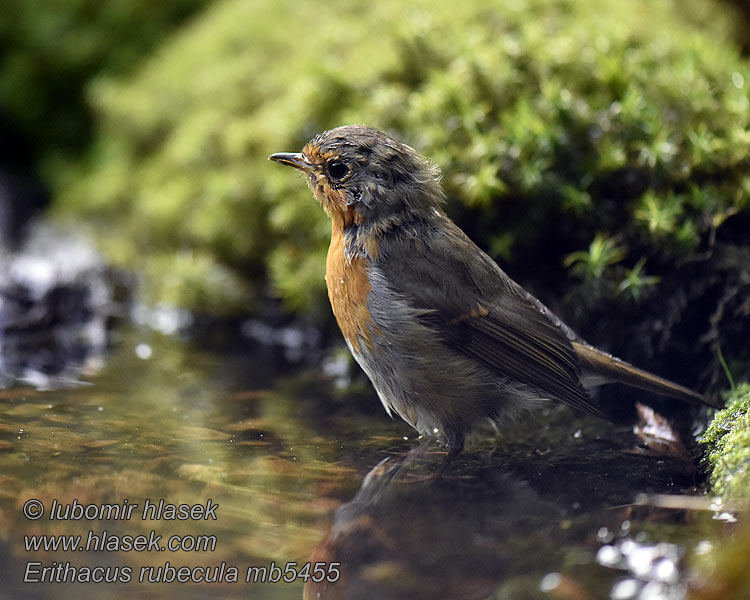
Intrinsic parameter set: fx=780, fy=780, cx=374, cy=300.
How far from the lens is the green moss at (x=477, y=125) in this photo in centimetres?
442

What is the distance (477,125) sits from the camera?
15.8 ft

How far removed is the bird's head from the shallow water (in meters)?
1.06

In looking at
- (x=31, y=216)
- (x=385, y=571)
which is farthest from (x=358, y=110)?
(x=31, y=216)

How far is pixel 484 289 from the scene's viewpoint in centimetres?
378

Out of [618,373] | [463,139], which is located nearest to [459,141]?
[463,139]

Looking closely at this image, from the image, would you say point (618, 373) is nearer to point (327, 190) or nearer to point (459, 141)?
point (327, 190)

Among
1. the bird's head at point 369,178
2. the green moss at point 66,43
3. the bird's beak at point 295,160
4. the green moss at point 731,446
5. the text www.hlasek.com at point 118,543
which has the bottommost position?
the green moss at point 731,446

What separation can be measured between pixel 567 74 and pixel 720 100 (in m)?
0.92

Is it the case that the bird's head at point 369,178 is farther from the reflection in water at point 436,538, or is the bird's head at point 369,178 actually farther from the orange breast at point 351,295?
the reflection in water at point 436,538

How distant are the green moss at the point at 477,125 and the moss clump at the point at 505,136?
0.04ft

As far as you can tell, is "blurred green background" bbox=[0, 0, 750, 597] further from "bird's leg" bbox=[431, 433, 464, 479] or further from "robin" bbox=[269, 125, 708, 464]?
"bird's leg" bbox=[431, 433, 464, 479]

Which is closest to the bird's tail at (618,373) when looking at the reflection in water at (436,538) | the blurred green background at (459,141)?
the blurred green background at (459,141)

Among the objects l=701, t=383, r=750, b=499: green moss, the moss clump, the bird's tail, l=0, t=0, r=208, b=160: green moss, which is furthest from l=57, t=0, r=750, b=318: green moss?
l=0, t=0, r=208, b=160: green moss

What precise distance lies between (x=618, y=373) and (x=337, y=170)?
1.72 metres
